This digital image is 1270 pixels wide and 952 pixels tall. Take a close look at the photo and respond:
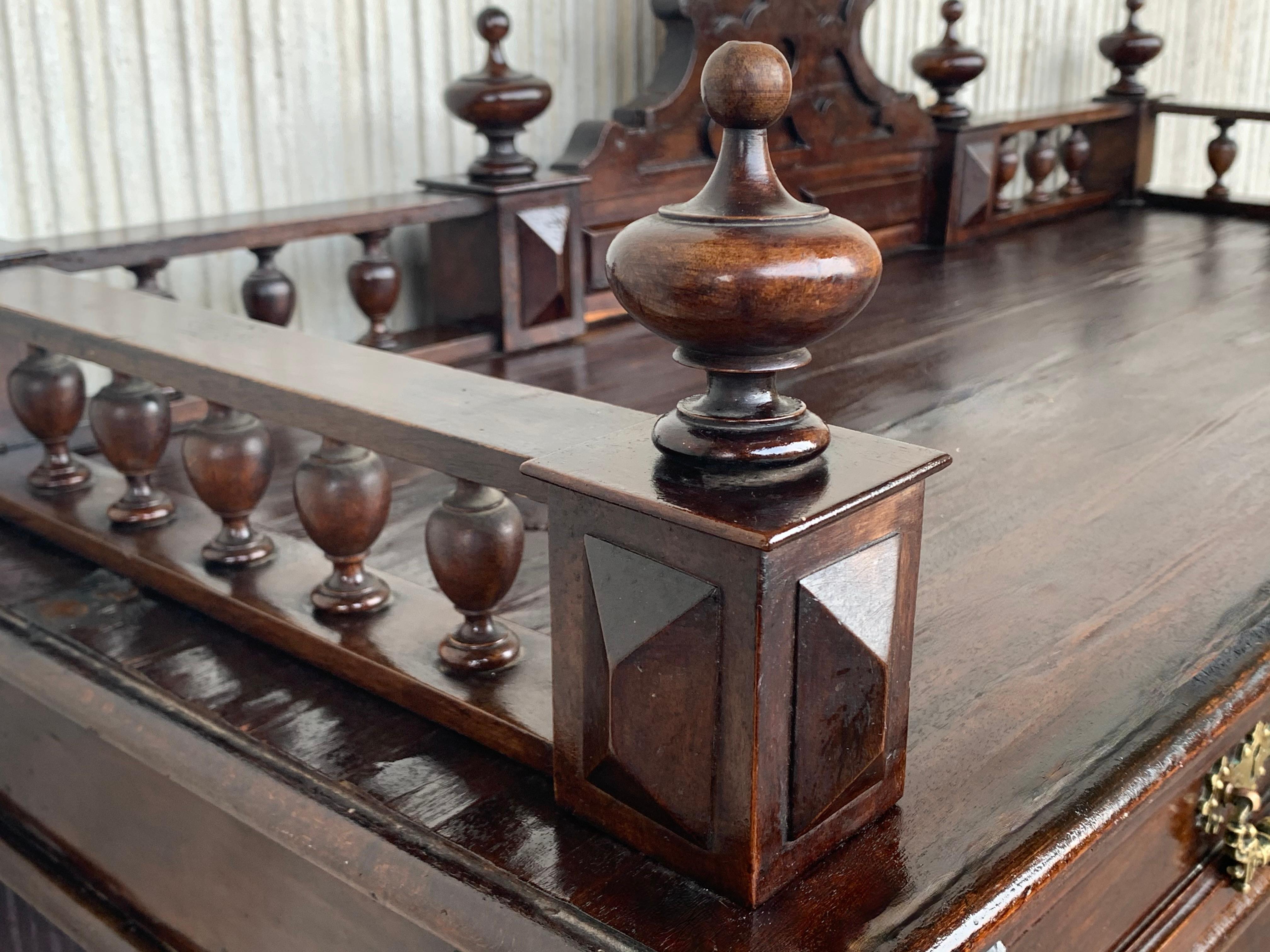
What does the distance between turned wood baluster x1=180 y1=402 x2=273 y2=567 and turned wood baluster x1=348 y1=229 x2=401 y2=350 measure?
76 centimetres

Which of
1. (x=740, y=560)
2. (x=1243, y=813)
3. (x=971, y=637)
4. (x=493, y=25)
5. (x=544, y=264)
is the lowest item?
(x=1243, y=813)

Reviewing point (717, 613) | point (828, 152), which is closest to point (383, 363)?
point (717, 613)

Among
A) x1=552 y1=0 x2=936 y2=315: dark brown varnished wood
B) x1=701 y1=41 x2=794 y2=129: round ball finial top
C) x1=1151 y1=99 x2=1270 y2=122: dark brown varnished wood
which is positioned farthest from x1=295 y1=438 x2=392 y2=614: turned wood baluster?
x1=1151 y1=99 x2=1270 y2=122: dark brown varnished wood

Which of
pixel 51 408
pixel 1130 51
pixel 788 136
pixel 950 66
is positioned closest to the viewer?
pixel 51 408

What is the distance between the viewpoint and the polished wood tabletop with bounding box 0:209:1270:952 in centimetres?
79

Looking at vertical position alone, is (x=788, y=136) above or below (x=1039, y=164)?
above

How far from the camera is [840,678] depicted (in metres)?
0.77

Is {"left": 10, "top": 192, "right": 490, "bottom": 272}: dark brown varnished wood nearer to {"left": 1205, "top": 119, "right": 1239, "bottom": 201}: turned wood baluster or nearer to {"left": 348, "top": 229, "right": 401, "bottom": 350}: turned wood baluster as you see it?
{"left": 348, "top": 229, "right": 401, "bottom": 350}: turned wood baluster

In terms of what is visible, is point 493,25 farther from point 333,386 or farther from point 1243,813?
point 1243,813

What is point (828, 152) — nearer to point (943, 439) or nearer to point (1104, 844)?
point (943, 439)

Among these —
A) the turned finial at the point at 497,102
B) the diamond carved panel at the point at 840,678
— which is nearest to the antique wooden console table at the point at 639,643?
the diamond carved panel at the point at 840,678

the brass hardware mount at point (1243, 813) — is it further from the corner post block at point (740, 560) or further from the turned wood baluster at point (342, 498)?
the turned wood baluster at point (342, 498)

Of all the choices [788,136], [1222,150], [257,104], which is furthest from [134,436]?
[1222,150]

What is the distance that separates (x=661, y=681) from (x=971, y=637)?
1.36ft
